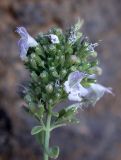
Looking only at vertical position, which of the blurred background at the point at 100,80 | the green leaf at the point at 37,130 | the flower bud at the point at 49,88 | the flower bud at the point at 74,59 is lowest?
the green leaf at the point at 37,130

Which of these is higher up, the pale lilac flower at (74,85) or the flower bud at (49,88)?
the pale lilac flower at (74,85)

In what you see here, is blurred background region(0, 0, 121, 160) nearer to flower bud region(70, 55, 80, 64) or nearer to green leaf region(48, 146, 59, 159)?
green leaf region(48, 146, 59, 159)

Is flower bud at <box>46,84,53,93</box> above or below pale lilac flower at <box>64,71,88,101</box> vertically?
below

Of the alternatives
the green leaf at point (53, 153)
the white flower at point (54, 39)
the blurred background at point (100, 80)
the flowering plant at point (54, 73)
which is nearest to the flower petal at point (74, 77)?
the flowering plant at point (54, 73)

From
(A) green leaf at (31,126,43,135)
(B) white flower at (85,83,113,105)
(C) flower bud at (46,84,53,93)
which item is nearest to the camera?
(C) flower bud at (46,84,53,93)

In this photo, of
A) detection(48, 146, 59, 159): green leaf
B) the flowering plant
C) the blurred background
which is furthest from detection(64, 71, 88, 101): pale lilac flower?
the blurred background

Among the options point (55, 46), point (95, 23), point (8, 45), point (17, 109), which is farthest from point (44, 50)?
point (95, 23)

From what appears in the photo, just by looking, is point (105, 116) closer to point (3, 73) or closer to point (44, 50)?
point (3, 73)

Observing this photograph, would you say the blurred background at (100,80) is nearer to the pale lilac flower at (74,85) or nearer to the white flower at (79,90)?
the white flower at (79,90)
